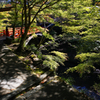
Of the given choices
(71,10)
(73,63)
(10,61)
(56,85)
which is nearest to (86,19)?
(71,10)

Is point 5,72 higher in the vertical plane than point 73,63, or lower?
higher

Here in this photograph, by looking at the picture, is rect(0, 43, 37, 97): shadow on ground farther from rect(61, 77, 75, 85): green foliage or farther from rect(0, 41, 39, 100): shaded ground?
rect(61, 77, 75, 85): green foliage

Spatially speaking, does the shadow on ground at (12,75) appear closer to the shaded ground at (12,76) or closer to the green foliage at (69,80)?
the shaded ground at (12,76)

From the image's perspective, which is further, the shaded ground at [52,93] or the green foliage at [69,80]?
the green foliage at [69,80]

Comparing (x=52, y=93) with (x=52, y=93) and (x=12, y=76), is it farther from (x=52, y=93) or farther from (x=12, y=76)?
(x=12, y=76)

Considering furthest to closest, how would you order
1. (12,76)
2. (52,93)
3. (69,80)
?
(69,80), (12,76), (52,93)

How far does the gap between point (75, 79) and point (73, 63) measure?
7.11 ft

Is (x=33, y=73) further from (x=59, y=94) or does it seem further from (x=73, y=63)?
(x=73, y=63)

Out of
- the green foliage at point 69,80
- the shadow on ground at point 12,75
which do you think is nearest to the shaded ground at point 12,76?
the shadow on ground at point 12,75

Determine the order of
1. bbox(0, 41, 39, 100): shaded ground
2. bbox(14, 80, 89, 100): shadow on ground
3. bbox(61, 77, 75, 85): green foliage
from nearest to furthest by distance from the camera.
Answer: bbox(14, 80, 89, 100): shadow on ground < bbox(0, 41, 39, 100): shaded ground < bbox(61, 77, 75, 85): green foliage

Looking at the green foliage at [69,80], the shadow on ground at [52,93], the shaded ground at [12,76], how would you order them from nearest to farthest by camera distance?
the shadow on ground at [52,93] → the shaded ground at [12,76] → the green foliage at [69,80]

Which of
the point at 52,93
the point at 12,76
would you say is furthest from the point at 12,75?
the point at 52,93

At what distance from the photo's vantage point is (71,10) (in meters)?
6.77

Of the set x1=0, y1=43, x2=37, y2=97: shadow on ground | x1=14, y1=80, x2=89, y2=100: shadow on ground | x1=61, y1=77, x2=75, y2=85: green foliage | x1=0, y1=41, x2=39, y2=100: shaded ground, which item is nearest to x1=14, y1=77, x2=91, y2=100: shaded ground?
x1=14, y1=80, x2=89, y2=100: shadow on ground
